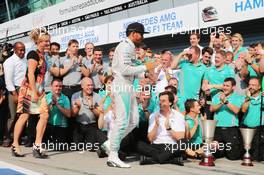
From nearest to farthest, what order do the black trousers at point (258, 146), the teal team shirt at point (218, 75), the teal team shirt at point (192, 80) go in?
the black trousers at point (258, 146), the teal team shirt at point (218, 75), the teal team shirt at point (192, 80)

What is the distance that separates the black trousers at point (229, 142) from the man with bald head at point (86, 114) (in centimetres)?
172

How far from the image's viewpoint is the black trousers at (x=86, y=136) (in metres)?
6.14

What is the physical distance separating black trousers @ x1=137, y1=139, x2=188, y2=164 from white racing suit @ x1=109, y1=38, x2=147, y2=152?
12.5 inches

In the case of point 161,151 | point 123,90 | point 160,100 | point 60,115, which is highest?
point 123,90

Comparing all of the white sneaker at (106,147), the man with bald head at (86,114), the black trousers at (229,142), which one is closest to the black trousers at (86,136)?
the man with bald head at (86,114)

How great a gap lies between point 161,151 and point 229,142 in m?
0.97

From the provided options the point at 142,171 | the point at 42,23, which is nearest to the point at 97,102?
the point at 142,171

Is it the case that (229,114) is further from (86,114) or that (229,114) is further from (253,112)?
(86,114)

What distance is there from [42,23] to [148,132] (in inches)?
564

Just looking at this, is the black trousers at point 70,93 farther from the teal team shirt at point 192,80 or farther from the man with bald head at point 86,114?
the teal team shirt at point 192,80

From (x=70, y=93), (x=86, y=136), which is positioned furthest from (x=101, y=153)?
(x=70, y=93)

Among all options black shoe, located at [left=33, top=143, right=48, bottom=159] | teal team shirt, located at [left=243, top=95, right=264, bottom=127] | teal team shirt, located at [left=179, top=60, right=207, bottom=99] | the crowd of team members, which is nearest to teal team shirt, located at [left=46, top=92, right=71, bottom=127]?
the crowd of team members

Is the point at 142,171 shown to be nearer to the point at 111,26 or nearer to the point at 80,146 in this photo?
the point at 80,146

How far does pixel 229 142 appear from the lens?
213 inches
